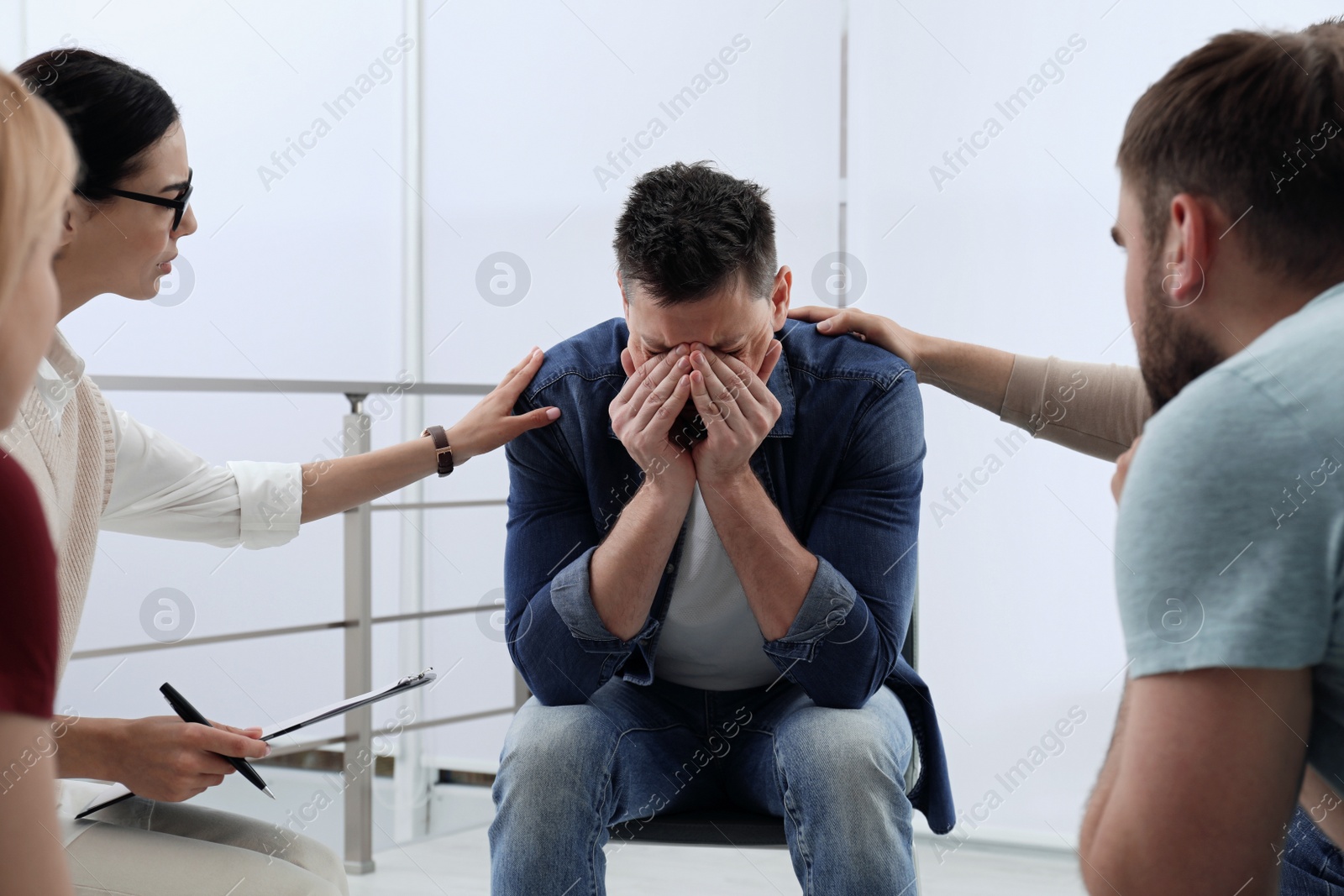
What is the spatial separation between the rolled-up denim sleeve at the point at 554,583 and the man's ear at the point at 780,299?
1.02 ft

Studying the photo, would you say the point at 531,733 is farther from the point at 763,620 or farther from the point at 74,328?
the point at 74,328

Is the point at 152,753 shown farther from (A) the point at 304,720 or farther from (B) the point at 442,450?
(B) the point at 442,450

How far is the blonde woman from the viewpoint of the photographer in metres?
0.49

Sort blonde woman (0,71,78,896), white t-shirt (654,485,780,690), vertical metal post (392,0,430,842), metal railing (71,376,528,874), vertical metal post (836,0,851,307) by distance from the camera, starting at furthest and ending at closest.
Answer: vertical metal post (392,0,430,842) → vertical metal post (836,0,851,307) → metal railing (71,376,528,874) → white t-shirt (654,485,780,690) → blonde woman (0,71,78,896)

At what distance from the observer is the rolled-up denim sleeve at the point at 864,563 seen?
119 centimetres

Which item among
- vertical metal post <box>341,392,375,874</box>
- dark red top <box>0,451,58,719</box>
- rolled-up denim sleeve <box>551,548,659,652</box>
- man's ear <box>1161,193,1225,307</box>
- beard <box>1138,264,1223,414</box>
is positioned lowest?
vertical metal post <box>341,392,375,874</box>

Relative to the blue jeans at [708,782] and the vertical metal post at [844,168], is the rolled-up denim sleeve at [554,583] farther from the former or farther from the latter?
the vertical metal post at [844,168]

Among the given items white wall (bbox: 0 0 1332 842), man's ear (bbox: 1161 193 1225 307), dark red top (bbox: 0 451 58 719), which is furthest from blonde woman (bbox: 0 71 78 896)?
white wall (bbox: 0 0 1332 842)

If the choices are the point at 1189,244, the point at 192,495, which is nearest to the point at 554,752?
the point at 192,495

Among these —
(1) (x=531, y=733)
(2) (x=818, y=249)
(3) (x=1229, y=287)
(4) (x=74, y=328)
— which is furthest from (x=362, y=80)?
(3) (x=1229, y=287)

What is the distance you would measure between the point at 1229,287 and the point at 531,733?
0.82 meters

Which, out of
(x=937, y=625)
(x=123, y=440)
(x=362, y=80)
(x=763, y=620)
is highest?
(x=362, y=80)

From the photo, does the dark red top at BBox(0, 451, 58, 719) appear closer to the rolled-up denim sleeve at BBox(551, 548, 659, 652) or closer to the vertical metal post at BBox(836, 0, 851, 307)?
the rolled-up denim sleeve at BBox(551, 548, 659, 652)

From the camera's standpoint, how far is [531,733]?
1.18 meters
